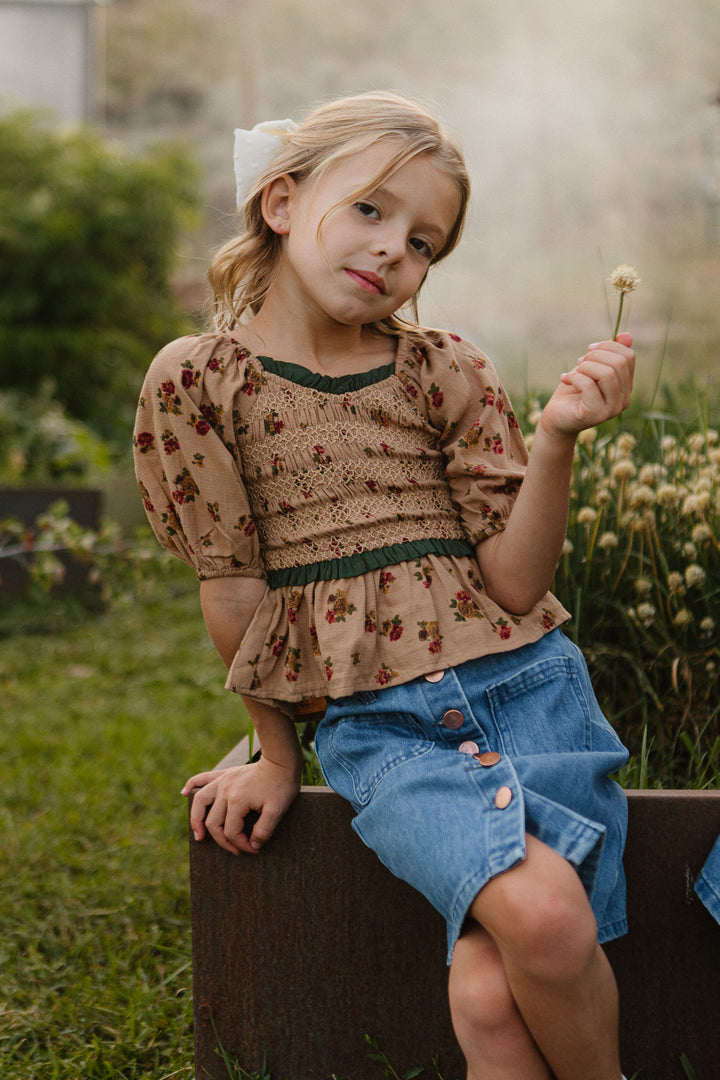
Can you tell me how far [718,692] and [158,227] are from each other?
19.2 ft

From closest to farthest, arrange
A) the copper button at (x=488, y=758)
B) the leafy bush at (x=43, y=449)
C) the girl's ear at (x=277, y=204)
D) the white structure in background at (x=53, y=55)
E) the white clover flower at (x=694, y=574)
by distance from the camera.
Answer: the copper button at (x=488, y=758)
the girl's ear at (x=277, y=204)
the white clover flower at (x=694, y=574)
the leafy bush at (x=43, y=449)
the white structure in background at (x=53, y=55)

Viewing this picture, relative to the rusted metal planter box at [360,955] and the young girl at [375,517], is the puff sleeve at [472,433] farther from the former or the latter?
the rusted metal planter box at [360,955]

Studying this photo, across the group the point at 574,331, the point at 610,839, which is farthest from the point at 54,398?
the point at 610,839

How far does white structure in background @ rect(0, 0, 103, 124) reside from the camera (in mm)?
8234

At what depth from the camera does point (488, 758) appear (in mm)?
1162

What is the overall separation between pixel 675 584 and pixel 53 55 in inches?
333

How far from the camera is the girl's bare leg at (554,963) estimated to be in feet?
3.37

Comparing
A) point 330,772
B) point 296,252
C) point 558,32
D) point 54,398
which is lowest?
point 330,772

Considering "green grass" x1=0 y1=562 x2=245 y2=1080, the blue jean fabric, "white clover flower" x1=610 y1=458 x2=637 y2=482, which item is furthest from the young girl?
"green grass" x1=0 y1=562 x2=245 y2=1080

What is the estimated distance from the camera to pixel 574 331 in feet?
27.8

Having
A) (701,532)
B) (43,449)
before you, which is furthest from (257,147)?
(43,449)

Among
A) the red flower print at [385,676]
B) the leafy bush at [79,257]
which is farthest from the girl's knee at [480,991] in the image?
the leafy bush at [79,257]

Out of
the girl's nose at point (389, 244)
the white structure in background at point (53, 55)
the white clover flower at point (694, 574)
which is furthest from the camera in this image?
the white structure in background at point (53, 55)

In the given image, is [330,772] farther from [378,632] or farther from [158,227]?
[158,227]
